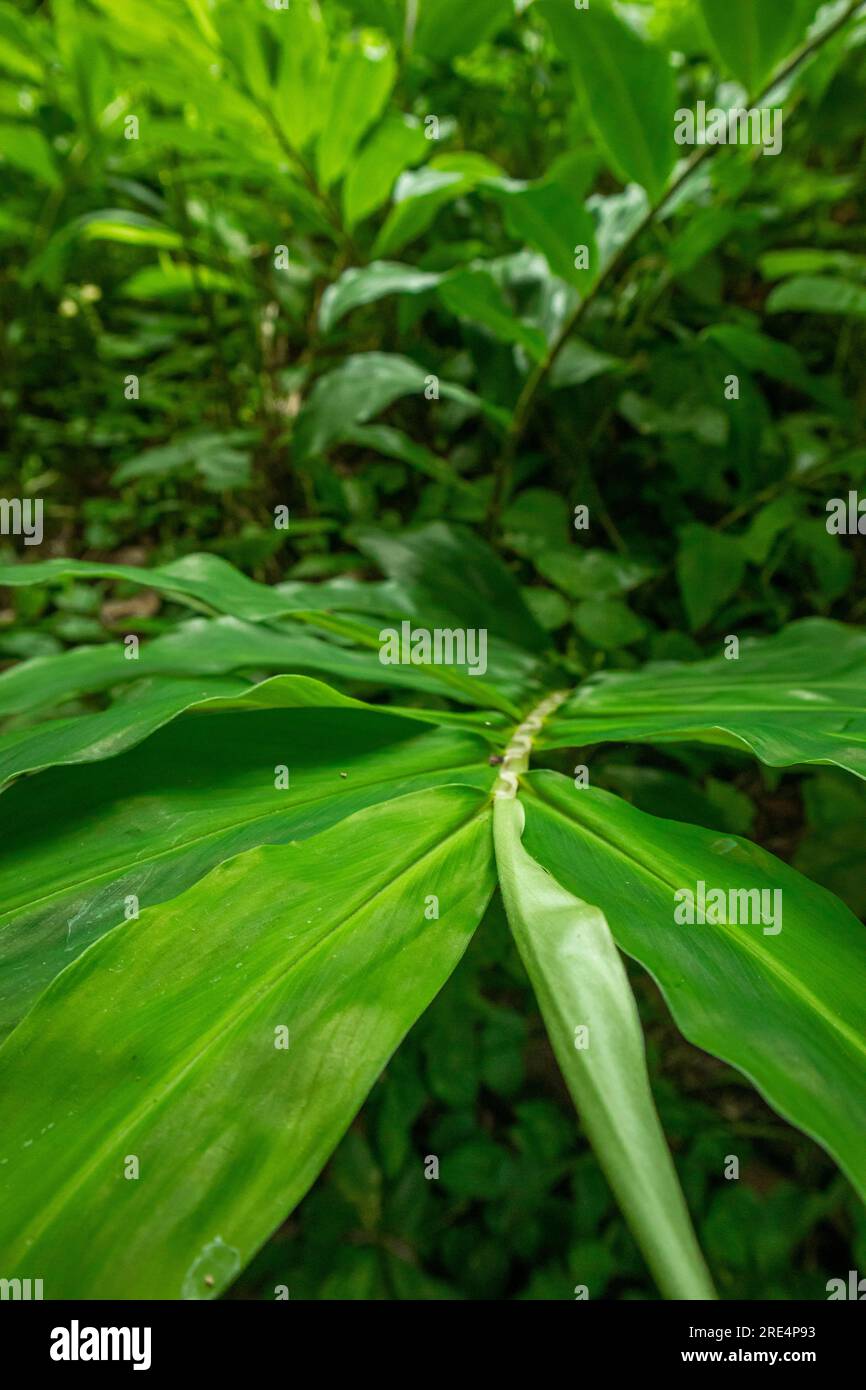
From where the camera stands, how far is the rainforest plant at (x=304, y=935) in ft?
0.77

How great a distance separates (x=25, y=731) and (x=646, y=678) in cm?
46

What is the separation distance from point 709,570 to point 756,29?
48 centimetres

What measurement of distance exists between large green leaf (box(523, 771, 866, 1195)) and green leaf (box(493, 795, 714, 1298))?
0.02 m

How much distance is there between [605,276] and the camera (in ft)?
2.50

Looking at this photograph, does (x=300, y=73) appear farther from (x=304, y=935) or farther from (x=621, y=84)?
(x=304, y=935)

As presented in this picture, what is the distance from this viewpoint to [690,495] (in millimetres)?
1130

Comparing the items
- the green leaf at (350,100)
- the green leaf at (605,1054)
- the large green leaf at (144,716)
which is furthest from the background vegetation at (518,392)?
the green leaf at (605,1054)

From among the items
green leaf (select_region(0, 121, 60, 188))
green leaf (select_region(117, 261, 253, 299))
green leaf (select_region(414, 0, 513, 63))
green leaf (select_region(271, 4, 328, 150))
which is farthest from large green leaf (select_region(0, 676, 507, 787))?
green leaf (select_region(0, 121, 60, 188))

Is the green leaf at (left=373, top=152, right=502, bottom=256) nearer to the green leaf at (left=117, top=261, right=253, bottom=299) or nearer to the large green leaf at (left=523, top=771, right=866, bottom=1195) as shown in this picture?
the green leaf at (left=117, top=261, right=253, bottom=299)

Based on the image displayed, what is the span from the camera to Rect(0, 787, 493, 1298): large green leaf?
0.76 ft

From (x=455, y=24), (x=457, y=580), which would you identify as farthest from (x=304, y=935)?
(x=455, y=24)

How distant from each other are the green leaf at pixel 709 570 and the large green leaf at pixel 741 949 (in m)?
0.51

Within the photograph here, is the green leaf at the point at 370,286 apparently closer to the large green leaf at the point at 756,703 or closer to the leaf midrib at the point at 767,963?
the large green leaf at the point at 756,703
